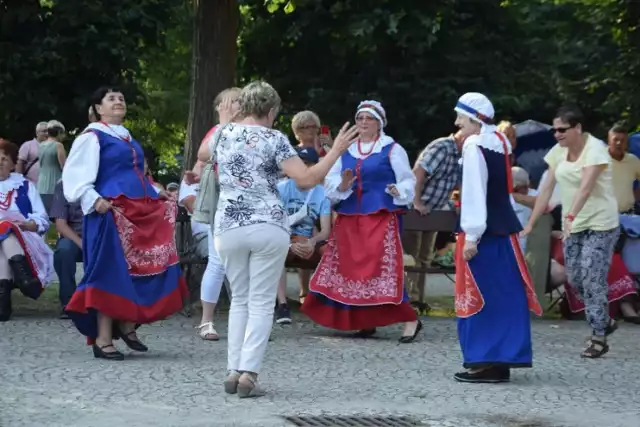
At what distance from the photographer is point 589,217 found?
10797 millimetres

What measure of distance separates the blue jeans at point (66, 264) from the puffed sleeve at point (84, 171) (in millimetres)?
2532

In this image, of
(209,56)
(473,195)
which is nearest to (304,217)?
(209,56)

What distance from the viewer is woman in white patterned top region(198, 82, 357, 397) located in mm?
8375

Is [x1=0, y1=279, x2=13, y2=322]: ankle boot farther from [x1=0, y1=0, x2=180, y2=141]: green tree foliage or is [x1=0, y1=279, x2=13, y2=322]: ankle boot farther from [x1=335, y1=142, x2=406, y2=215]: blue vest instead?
[x1=0, y1=0, x2=180, y2=141]: green tree foliage

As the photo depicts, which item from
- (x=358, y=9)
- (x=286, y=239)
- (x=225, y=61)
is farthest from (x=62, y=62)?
(x=286, y=239)

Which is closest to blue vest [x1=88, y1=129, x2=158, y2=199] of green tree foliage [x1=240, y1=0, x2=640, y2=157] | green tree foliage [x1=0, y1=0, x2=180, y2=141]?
green tree foliage [x1=0, y1=0, x2=180, y2=141]

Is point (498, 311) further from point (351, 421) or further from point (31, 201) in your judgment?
point (31, 201)

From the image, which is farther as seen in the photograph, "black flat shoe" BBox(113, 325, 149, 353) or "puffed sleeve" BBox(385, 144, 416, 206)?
"puffed sleeve" BBox(385, 144, 416, 206)

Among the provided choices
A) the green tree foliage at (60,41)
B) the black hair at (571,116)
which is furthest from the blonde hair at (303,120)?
the green tree foliage at (60,41)

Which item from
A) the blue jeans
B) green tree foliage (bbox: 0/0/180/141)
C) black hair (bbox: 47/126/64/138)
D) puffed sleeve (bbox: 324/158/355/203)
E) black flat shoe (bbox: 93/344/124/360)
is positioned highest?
green tree foliage (bbox: 0/0/180/141)

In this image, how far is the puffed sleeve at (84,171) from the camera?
9.87 metres

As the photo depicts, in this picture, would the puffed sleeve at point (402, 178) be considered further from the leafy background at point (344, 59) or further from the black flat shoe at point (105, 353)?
the leafy background at point (344, 59)

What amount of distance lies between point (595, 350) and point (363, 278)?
6.26ft

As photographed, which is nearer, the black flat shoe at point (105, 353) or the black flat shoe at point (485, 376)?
the black flat shoe at point (485, 376)
